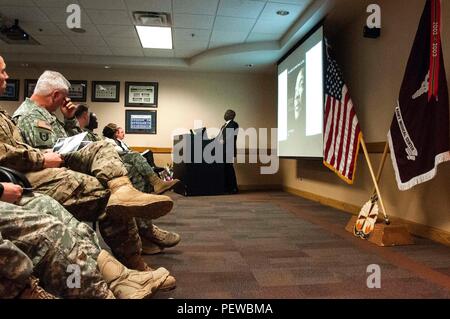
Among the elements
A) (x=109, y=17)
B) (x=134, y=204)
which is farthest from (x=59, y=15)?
(x=134, y=204)

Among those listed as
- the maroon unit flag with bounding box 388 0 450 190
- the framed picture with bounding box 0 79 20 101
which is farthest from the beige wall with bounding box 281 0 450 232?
the framed picture with bounding box 0 79 20 101

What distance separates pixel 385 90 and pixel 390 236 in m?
1.56

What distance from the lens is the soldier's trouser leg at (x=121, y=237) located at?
151 centimetres

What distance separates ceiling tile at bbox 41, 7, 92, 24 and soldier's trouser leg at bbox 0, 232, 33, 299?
4.06 metres

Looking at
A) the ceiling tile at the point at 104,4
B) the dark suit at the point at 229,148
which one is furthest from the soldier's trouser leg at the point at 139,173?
the dark suit at the point at 229,148

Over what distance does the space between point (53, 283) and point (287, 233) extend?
2.06m

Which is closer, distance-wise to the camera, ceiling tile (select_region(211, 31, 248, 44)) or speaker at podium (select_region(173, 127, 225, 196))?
ceiling tile (select_region(211, 31, 248, 44))

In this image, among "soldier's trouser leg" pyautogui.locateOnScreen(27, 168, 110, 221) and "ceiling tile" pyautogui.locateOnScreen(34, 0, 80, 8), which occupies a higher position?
"ceiling tile" pyautogui.locateOnScreen(34, 0, 80, 8)

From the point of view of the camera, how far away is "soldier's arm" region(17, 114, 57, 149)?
5.08 ft

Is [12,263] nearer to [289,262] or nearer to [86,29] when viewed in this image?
[289,262]

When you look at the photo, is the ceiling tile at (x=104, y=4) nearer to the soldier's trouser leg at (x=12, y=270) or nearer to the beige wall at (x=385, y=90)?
the beige wall at (x=385, y=90)

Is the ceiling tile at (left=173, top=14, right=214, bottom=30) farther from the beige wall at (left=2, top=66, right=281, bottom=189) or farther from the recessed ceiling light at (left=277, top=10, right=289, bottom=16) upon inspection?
the beige wall at (left=2, top=66, right=281, bottom=189)

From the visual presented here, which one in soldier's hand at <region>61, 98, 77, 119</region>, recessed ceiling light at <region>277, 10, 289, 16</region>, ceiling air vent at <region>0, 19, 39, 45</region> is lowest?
soldier's hand at <region>61, 98, 77, 119</region>

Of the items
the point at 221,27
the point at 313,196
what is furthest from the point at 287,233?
the point at 221,27
